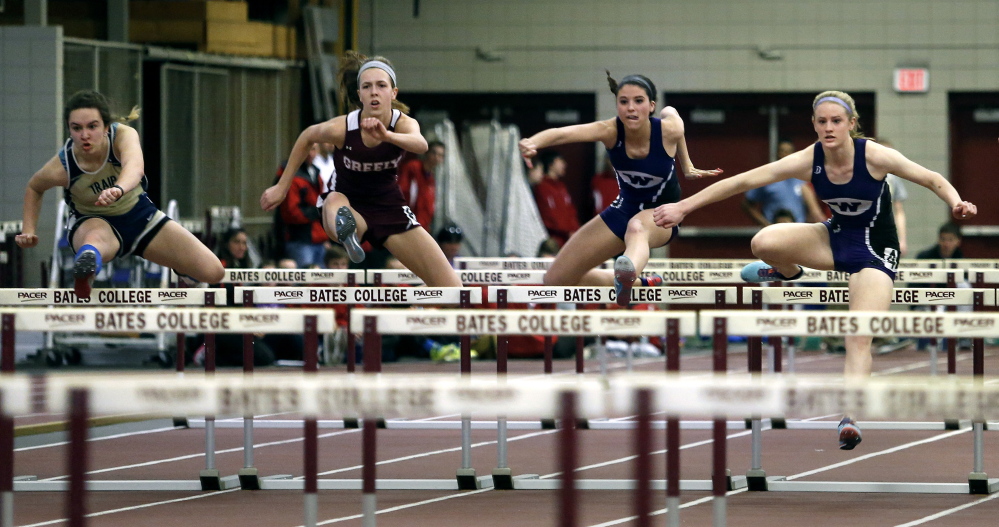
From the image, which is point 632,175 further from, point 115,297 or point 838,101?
point 115,297

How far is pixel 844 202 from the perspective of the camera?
7.68 meters

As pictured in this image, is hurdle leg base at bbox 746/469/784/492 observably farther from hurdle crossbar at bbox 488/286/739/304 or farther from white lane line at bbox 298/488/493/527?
white lane line at bbox 298/488/493/527

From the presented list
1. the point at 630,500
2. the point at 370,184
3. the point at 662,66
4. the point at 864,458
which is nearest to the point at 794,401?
the point at 630,500

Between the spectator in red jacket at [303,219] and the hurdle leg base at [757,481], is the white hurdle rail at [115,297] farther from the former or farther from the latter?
the spectator in red jacket at [303,219]

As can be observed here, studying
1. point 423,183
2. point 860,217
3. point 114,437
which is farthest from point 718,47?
point 860,217

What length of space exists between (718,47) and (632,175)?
37.7ft

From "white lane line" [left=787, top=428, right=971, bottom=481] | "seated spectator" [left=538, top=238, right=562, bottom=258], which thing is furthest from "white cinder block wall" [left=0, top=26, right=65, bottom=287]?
"white lane line" [left=787, top=428, right=971, bottom=481]

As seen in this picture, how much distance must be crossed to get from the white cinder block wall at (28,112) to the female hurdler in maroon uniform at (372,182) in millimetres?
6234

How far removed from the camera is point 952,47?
63.2ft

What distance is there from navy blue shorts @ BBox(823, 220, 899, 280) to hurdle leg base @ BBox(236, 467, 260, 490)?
137 inches

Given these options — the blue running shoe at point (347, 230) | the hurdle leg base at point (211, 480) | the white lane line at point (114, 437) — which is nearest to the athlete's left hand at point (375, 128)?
the blue running shoe at point (347, 230)

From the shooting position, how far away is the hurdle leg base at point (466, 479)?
800cm

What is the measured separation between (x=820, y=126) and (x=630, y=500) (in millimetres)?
2268

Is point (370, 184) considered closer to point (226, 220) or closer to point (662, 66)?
point (226, 220)
